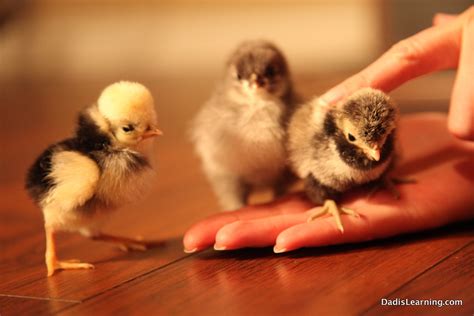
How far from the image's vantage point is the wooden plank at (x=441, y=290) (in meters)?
1.08

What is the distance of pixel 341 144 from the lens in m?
1.42

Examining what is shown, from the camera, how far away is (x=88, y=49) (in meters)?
5.33

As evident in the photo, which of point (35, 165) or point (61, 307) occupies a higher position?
point (35, 165)

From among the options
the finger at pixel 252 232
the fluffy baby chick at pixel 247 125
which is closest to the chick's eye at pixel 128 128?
the finger at pixel 252 232

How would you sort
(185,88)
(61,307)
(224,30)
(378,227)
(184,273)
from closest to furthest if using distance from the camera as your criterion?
(61,307), (184,273), (378,227), (185,88), (224,30)

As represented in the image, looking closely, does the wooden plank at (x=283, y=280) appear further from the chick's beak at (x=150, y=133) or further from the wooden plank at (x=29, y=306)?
the chick's beak at (x=150, y=133)

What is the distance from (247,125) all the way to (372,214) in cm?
40

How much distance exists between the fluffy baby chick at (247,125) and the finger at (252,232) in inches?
9.6

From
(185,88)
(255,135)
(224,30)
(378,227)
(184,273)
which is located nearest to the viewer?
(184,273)

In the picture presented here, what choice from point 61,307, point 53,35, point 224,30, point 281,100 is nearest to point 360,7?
point 224,30

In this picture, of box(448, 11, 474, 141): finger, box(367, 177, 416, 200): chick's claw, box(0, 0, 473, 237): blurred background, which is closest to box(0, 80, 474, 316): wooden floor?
box(367, 177, 416, 200): chick's claw

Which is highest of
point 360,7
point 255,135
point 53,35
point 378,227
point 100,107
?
point 53,35

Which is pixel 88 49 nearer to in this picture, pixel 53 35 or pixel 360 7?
pixel 53 35

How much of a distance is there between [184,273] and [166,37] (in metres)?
4.21
